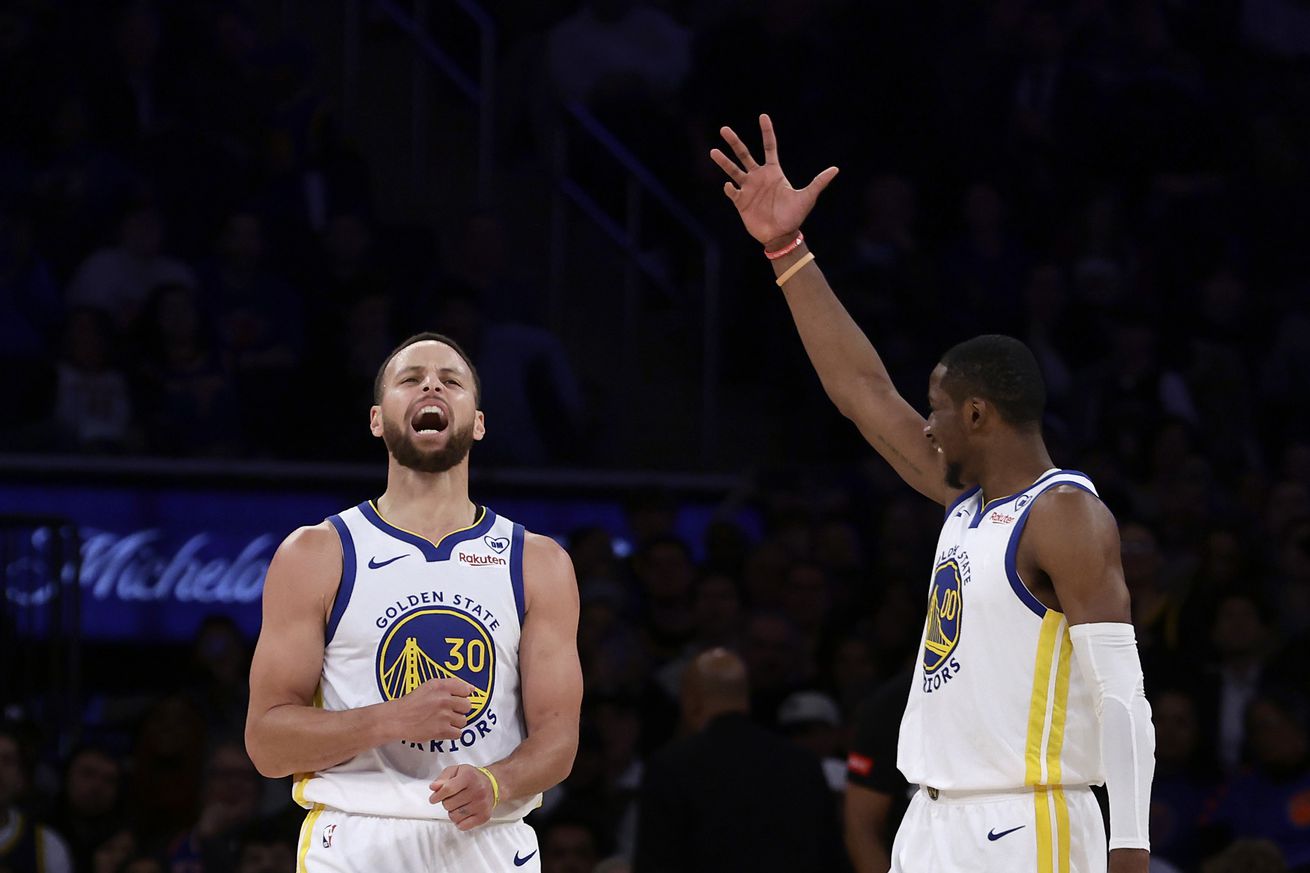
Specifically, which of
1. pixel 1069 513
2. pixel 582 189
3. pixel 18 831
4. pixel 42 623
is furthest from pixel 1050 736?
pixel 582 189

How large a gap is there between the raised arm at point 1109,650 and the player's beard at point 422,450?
139 cm

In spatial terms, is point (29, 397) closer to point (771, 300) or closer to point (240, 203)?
point (240, 203)

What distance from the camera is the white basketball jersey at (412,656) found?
4.80 m

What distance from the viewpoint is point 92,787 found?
823cm

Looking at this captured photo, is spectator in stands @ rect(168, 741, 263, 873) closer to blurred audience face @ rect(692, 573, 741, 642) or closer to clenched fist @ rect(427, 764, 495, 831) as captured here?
blurred audience face @ rect(692, 573, 741, 642)

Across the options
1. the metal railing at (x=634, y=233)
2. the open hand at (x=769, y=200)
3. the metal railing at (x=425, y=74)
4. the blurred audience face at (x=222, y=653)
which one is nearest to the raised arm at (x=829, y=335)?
the open hand at (x=769, y=200)

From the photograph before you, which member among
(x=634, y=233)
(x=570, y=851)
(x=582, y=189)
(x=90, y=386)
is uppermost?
(x=582, y=189)

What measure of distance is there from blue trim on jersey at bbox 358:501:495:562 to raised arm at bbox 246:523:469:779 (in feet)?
0.41

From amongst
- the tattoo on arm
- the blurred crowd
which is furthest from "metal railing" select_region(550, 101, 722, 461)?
the tattoo on arm

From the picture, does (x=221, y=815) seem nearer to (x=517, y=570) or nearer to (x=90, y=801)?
(x=90, y=801)

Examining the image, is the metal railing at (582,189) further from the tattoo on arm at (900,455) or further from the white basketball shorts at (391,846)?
the white basketball shorts at (391,846)

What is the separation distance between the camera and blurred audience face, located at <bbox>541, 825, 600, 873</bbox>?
25.3ft

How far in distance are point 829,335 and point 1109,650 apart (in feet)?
4.45

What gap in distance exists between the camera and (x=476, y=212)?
1137 centimetres
